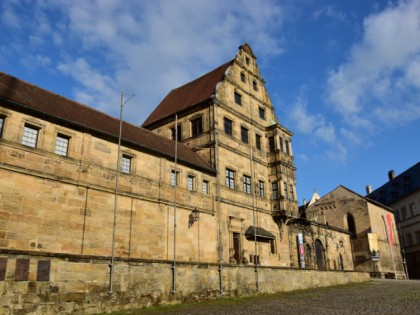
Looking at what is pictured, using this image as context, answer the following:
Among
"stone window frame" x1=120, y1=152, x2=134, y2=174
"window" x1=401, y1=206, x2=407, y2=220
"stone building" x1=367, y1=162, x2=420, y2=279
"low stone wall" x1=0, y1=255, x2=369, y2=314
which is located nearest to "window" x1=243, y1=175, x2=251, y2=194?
"low stone wall" x1=0, y1=255, x2=369, y2=314

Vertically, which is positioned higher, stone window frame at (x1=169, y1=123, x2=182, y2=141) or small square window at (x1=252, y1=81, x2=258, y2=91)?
small square window at (x1=252, y1=81, x2=258, y2=91)

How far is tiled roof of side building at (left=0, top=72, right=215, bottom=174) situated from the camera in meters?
17.1

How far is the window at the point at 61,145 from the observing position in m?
17.6

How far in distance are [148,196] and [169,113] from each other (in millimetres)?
12487

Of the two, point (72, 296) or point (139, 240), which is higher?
point (139, 240)

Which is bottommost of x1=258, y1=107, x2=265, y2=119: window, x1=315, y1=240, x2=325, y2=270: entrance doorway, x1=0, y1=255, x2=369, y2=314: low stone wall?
x1=0, y1=255, x2=369, y2=314: low stone wall

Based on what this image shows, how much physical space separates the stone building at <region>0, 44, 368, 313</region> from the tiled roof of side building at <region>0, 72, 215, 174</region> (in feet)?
0.31

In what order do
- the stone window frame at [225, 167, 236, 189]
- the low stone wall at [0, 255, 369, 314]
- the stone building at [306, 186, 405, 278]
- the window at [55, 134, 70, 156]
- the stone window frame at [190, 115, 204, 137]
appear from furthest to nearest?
the stone building at [306, 186, 405, 278] → the stone window frame at [190, 115, 204, 137] → the stone window frame at [225, 167, 236, 189] → the window at [55, 134, 70, 156] → the low stone wall at [0, 255, 369, 314]

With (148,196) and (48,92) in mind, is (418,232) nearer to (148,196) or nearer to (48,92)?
(148,196)

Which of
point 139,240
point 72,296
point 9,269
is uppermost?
point 139,240

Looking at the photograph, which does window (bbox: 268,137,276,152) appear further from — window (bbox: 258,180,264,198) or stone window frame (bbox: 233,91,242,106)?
stone window frame (bbox: 233,91,242,106)

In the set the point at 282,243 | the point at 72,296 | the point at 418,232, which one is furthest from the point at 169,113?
the point at 418,232

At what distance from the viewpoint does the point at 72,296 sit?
12.1m

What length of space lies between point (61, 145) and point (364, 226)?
3988cm
